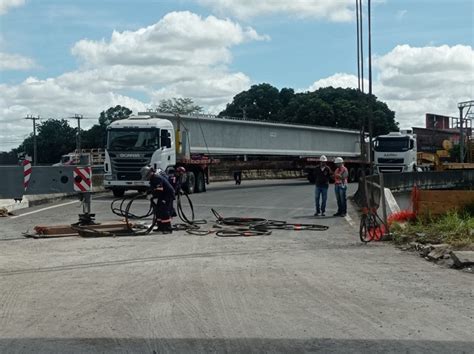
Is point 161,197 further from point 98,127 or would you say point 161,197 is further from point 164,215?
point 98,127

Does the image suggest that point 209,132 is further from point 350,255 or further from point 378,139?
point 350,255

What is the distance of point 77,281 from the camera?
8.95m

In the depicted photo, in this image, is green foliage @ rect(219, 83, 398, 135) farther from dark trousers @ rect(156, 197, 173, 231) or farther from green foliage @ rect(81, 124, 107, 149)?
dark trousers @ rect(156, 197, 173, 231)

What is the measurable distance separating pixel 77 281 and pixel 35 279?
737 millimetres

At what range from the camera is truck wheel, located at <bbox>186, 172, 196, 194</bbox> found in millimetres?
29344

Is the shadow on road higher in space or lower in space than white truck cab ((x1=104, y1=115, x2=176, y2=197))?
lower

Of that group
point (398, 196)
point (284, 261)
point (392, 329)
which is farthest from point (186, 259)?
point (398, 196)

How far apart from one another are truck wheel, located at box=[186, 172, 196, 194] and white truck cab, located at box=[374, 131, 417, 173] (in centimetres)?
1339

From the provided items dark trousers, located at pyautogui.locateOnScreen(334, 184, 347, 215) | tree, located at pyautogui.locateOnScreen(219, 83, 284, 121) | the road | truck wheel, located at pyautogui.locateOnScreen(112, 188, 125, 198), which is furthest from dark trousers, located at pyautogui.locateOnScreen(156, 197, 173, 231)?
tree, located at pyautogui.locateOnScreen(219, 83, 284, 121)

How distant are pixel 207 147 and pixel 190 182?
3.71 m

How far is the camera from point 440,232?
13352 millimetres

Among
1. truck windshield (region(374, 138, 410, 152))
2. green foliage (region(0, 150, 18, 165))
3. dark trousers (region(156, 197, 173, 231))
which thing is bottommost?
dark trousers (region(156, 197, 173, 231))

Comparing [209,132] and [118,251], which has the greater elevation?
[209,132]

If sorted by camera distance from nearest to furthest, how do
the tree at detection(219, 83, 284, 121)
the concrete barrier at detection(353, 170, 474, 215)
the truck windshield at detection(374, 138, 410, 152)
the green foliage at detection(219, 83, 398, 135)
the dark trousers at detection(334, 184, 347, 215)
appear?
the dark trousers at detection(334, 184, 347, 215)
the concrete barrier at detection(353, 170, 474, 215)
the truck windshield at detection(374, 138, 410, 152)
the green foliage at detection(219, 83, 398, 135)
the tree at detection(219, 83, 284, 121)
